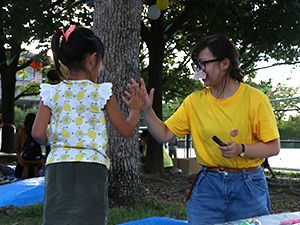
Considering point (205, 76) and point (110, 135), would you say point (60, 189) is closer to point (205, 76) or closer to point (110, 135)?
point (205, 76)

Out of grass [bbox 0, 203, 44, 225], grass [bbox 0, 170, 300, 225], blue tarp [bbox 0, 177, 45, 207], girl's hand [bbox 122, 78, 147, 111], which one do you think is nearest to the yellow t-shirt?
girl's hand [bbox 122, 78, 147, 111]

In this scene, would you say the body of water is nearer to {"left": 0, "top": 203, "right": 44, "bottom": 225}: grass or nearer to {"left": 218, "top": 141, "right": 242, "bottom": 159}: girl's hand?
{"left": 0, "top": 203, "right": 44, "bottom": 225}: grass

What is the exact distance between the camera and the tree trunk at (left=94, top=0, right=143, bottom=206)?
491 cm

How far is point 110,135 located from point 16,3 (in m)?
5.24

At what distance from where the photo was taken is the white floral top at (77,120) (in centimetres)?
191

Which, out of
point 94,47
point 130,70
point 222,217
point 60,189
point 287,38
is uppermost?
point 287,38

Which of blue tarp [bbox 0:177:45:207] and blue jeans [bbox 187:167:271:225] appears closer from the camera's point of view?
blue jeans [bbox 187:167:271:225]

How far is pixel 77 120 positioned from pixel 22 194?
12.5 feet

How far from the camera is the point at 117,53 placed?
194 inches

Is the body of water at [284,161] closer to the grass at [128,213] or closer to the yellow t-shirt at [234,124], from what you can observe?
the grass at [128,213]

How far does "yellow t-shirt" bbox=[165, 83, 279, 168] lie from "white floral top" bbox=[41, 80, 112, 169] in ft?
2.01

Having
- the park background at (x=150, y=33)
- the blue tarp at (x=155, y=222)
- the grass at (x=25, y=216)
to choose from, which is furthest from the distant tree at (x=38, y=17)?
the blue tarp at (x=155, y=222)

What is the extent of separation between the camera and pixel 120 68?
492 centimetres

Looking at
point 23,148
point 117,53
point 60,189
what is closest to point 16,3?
point 23,148
